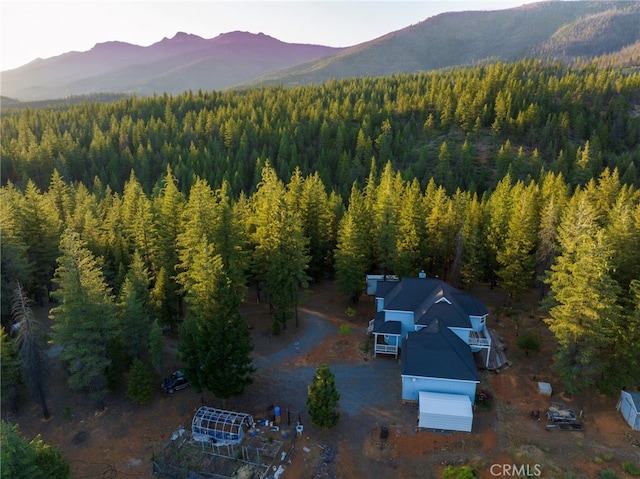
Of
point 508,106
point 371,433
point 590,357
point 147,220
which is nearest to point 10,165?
point 147,220

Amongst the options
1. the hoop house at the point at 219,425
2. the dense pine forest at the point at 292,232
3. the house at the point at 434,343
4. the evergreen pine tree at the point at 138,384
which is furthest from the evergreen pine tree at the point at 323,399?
the evergreen pine tree at the point at 138,384

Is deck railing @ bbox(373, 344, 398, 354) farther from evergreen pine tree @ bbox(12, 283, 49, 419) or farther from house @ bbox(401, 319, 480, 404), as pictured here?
evergreen pine tree @ bbox(12, 283, 49, 419)

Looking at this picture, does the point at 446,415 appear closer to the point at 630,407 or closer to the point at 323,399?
the point at 323,399

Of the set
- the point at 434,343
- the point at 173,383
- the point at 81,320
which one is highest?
the point at 81,320

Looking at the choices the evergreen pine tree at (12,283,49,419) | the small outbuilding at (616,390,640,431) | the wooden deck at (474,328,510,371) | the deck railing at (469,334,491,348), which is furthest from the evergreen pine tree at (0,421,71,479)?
the small outbuilding at (616,390,640,431)

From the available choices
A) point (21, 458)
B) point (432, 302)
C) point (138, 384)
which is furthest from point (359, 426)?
point (21, 458)

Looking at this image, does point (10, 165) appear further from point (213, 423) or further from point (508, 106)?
point (508, 106)

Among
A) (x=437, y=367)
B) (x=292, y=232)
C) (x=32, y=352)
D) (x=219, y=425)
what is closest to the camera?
(x=219, y=425)
